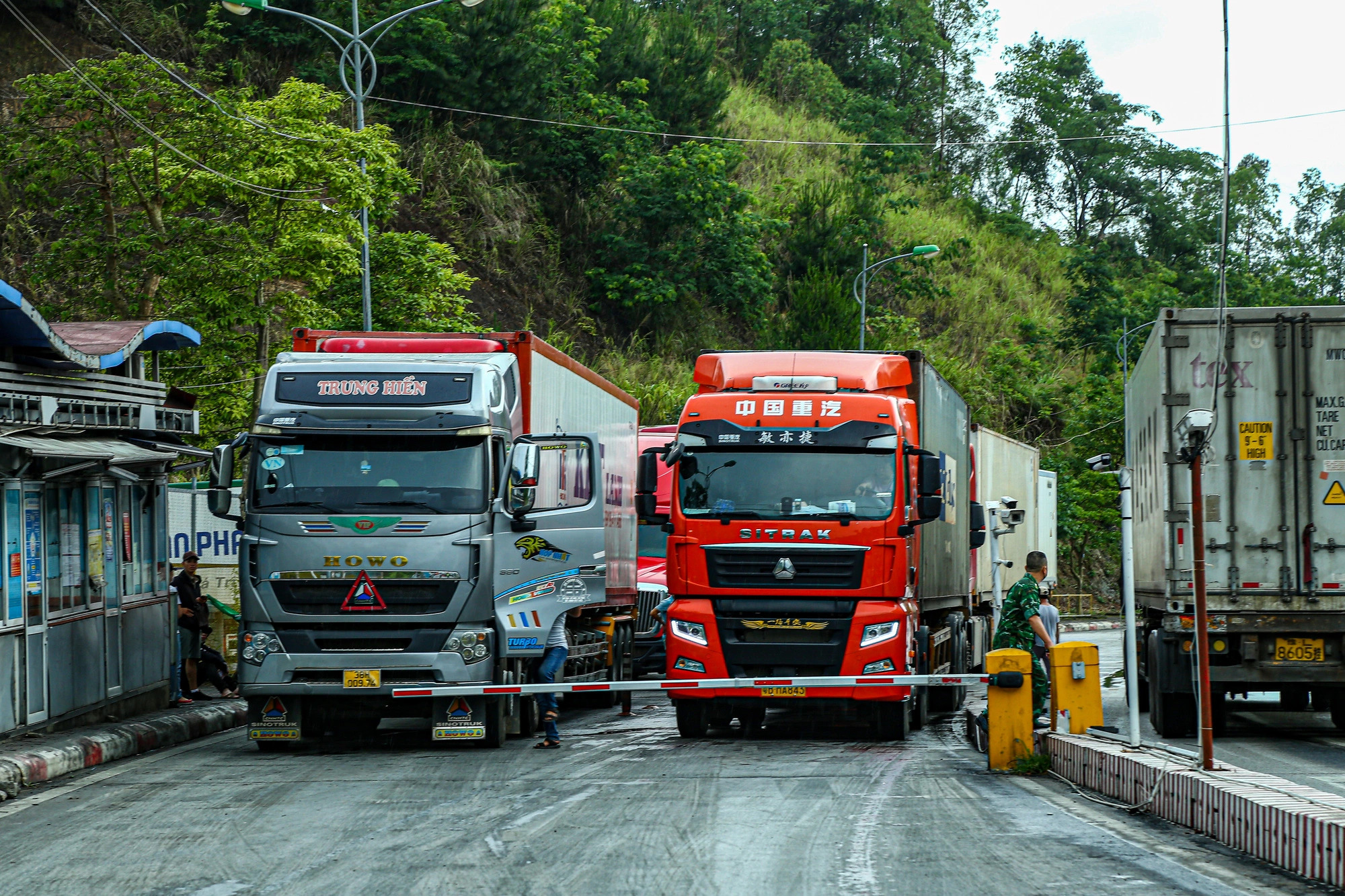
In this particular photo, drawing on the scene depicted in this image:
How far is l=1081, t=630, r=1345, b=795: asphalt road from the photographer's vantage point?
12055mm

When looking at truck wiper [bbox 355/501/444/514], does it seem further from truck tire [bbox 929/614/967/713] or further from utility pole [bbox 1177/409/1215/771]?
truck tire [bbox 929/614/967/713]

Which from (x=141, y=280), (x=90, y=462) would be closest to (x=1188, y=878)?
(x=90, y=462)

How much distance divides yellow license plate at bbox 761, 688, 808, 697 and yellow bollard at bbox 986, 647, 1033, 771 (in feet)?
7.36

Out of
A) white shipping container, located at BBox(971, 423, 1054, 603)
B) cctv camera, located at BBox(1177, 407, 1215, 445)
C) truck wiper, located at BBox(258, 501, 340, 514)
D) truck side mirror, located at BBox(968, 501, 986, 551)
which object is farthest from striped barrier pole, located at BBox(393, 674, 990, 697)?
white shipping container, located at BBox(971, 423, 1054, 603)

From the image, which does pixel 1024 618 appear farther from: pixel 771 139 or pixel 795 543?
pixel 771 139

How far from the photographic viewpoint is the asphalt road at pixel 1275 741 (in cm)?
1205

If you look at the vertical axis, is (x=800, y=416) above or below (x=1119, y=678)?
above

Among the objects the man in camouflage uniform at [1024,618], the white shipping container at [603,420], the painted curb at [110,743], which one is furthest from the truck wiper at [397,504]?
the man in camouflage uniform at [1024,618]

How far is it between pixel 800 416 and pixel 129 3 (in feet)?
129

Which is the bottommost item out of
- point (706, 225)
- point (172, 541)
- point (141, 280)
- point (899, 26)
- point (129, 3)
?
point (172, 541)

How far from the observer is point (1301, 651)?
1398 centimetres

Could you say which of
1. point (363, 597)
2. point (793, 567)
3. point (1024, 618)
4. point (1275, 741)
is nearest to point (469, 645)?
point (363, 597)

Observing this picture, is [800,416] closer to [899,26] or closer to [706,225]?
[706,225]

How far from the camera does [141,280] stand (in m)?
24.1
